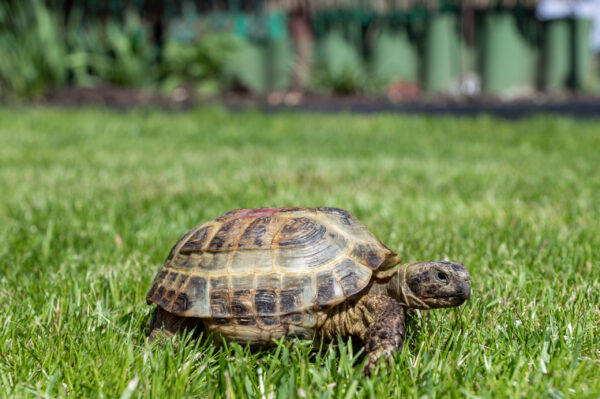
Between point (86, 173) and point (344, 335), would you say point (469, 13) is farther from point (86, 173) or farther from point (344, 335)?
point (344, 335)

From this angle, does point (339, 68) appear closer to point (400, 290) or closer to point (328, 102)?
point (328, 102)

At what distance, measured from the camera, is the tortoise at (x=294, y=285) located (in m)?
1.83

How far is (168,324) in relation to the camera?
1.95 m

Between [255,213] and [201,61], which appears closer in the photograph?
[255,213]

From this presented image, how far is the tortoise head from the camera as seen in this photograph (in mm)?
1826

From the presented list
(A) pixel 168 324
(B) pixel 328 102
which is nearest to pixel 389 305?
(A) pixel 168 324

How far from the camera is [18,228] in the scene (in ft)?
11.4

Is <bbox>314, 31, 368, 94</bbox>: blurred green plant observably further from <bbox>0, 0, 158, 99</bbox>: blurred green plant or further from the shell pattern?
the shell pattern

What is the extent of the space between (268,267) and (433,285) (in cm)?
Answer: 57

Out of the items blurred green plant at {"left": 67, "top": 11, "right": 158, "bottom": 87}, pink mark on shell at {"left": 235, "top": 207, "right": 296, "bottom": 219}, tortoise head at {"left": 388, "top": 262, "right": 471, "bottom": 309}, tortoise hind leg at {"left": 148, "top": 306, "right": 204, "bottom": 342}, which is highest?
blurred green plant at {"left": 67, "top": 11, "right": 158, "bottom": 87}

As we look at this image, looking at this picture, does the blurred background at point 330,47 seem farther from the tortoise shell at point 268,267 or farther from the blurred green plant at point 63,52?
the tortoise shell at point 268,267

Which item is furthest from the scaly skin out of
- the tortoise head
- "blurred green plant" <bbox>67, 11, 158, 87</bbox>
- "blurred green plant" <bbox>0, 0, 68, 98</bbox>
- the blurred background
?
"blurred green plant" <bbox>0, 0, 68, 98</bbox>

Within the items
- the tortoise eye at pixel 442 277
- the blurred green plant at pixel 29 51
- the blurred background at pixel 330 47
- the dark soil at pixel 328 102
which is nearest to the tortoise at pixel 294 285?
the tortoise eye at pixel 442 277

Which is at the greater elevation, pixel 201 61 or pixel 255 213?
pixel 201 61
